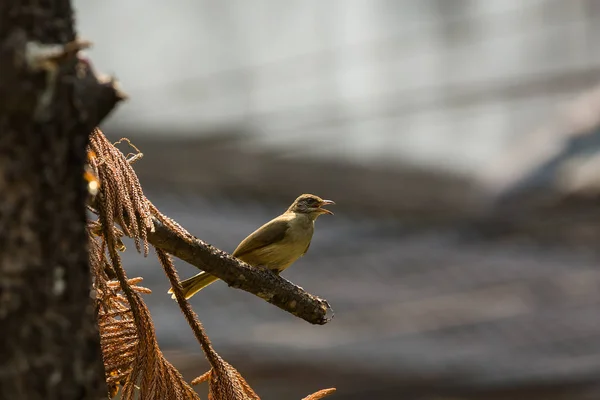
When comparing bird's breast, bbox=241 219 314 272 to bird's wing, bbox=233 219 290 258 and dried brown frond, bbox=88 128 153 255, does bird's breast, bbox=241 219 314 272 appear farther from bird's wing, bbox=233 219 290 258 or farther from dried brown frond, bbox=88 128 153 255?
dried brown frond, bbox=88 128 153 255

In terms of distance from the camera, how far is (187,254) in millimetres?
2227

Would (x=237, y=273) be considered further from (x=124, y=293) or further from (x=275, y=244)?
(x=275, y=244)

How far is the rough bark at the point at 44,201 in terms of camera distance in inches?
52.6

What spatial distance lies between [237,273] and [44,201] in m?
1.05

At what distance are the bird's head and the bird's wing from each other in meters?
0.16

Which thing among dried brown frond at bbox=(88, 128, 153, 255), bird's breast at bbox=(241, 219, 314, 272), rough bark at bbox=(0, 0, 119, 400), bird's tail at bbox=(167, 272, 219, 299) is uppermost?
bird's breast at bbox=(241, 219, 314, 272)

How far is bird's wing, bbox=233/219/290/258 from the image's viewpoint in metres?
3.40

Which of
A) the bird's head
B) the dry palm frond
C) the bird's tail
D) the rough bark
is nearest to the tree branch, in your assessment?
the dry palm frond

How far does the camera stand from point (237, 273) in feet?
7.84

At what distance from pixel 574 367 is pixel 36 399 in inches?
261

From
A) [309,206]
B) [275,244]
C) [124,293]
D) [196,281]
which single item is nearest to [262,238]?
[275,244]

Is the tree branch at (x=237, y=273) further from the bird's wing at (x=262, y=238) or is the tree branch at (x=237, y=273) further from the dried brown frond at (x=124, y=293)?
the bird's wing at (x=262, y=238)

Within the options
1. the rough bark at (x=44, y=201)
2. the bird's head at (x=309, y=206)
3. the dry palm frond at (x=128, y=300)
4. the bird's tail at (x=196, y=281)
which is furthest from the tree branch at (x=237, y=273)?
the bird's head at (x=309, y=206)

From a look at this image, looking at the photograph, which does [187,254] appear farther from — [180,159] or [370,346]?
[180,159]
